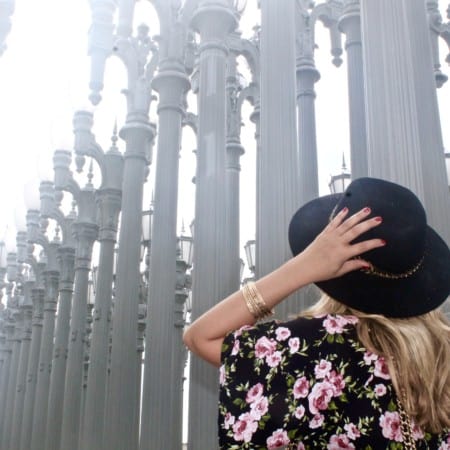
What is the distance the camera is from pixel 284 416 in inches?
80.9

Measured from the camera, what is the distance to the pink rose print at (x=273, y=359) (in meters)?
2.10

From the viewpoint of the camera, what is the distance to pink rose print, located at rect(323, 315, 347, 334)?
2.15m

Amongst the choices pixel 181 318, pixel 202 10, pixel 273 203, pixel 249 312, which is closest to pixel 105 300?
pixel 181 318

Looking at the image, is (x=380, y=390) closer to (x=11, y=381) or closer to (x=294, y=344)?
(x=294, y=344)

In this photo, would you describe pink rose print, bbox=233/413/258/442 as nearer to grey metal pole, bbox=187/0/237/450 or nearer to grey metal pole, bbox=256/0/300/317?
grey metal pole, bbox=256/0/300/317

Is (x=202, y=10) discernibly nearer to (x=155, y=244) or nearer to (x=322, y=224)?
(x=155, y=244)

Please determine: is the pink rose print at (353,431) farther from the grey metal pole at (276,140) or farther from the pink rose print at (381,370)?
the grey metal pole at (276,140)

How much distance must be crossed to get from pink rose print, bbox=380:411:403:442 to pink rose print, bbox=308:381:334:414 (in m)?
0.15

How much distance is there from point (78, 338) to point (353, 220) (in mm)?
18211

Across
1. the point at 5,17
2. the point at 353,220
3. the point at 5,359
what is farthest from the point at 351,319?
the point at 5,359

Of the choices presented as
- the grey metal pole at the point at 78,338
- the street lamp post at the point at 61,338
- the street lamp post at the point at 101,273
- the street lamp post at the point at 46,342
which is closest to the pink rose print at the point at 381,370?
the street lamp post at the point at 101,273

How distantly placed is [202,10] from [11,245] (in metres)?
13.6

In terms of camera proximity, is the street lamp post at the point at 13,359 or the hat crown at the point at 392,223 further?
the street lamp post at the point at 13,359

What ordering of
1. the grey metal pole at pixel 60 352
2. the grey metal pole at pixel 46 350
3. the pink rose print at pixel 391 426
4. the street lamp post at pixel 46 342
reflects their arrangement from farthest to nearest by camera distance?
1. the grey metal pole at pixel 46 350
2. the street lamp post at pixel 46 342
3. the grey metal pole at pixel 60 352
4. the pink rose print at pixel 391 426
